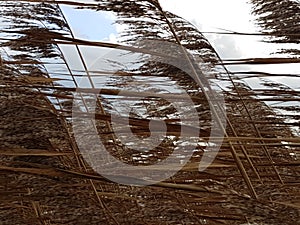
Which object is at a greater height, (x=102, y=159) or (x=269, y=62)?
(x=269, y=62)

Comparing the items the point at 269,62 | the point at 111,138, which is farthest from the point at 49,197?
the point at 269,62

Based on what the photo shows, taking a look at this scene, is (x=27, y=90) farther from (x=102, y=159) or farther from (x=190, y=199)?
(x=190, y=199)

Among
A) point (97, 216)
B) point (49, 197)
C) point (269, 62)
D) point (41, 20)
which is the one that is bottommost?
point (97, 216)

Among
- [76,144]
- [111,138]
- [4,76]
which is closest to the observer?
[4,76]

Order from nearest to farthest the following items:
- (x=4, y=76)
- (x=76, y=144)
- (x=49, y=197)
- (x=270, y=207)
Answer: (x=270, y=207) < (x=49, y=197) < (x=4, y=76) < (x=76, y=144)

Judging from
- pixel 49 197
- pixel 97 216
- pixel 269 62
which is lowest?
pixel 97 216

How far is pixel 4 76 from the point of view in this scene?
1.37m

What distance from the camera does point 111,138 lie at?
5.57ft

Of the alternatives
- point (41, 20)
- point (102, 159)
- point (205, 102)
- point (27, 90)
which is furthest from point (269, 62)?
point (41, 20)

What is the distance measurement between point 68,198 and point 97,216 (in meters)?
0.12

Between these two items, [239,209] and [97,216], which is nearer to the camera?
[239,209]

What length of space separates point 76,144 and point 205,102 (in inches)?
15.5

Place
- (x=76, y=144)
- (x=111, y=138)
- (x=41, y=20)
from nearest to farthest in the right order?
1. (x=76, y=144)
2. (x=111, y=138)
3. (x=41, y=20)

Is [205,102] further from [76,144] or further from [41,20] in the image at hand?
[41,20]
